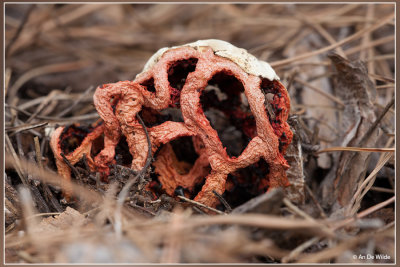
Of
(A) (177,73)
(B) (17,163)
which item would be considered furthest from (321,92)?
(B) (17,163)

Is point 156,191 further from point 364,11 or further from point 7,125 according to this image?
point 364,11

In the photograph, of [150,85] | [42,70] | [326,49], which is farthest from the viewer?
[42,70]

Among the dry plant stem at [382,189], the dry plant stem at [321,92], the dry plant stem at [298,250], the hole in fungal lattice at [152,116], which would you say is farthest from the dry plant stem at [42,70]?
the dry plant stem at [382,189]

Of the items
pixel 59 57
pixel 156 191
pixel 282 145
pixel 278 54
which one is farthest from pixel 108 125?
pixel 59 57

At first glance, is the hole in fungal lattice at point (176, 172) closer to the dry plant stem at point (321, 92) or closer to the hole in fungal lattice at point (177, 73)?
the hole in fungal lattice at point (177, 73)

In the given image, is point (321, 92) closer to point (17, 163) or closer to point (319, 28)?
point (319, 28)
